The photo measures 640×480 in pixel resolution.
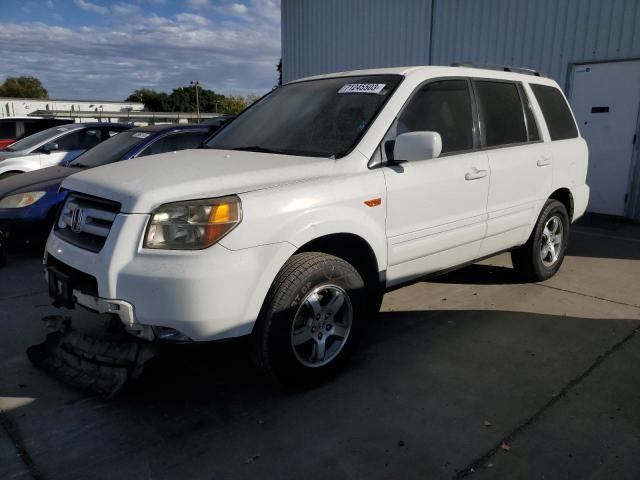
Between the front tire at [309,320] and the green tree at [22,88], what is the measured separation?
316 feet

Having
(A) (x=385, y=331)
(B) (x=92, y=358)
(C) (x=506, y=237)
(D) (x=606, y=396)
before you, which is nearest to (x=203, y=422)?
(B) (x=92, y=358)

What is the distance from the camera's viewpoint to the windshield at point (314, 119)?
3.38 m

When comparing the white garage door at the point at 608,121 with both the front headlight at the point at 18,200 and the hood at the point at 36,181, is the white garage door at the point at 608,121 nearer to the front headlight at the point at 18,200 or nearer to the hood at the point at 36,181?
the hood at the point at 36,181

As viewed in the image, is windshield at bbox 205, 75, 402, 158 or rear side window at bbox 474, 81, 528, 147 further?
rear side window at bbox 474, 81, 528, 147

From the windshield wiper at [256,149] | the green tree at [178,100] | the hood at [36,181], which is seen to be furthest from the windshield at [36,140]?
the green tree at [178,100]

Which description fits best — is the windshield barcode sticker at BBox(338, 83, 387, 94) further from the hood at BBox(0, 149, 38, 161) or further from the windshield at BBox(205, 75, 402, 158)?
the hood at BBox(0, 149, 38, 161)

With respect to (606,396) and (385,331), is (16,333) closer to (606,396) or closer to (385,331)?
→ (385,331)

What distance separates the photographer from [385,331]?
3.99 meters

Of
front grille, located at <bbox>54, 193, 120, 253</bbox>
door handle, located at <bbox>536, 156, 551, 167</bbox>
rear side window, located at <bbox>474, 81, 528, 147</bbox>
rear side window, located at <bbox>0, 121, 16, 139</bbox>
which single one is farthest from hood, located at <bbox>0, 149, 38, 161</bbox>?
door handle, located at <bbox>536, 156, 551, 167</bbox>

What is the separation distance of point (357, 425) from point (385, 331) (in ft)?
4.19

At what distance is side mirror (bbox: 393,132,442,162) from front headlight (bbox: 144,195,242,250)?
1125mm

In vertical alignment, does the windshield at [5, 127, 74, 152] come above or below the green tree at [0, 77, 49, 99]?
below

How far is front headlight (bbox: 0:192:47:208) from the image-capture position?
233 inches

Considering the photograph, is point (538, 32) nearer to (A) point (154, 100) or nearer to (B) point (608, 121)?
(B) point (608, 121)
